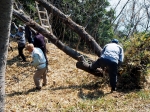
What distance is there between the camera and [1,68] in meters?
2.99

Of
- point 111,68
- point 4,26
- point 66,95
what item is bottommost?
point 66,95

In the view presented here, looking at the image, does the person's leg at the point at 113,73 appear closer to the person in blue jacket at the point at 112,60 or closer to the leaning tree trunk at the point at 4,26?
the person in blue jacket at the point at 112,60

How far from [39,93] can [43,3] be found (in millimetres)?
3504

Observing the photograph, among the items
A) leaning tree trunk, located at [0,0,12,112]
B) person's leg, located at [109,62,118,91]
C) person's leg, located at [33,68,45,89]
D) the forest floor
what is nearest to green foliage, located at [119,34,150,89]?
the forest floor

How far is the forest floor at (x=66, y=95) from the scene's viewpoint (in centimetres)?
519

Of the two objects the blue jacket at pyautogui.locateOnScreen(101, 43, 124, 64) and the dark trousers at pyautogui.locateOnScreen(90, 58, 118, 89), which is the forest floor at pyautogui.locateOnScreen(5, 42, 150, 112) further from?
the blue jacket at pyautogui.locateOnScreen(101, 43, 124, 64)

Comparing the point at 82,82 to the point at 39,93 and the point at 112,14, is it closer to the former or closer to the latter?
the point at 39,93

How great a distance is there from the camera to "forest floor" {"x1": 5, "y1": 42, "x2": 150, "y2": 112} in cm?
Answer: 519

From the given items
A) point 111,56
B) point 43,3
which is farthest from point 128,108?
point 43,3

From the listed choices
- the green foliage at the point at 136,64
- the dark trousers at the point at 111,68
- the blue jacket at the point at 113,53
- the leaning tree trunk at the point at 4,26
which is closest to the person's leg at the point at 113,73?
the dark trousers at the point at 111,68

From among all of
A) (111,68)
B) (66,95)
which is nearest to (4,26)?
(66,95)

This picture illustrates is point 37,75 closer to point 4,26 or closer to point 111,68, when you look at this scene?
point 111,68

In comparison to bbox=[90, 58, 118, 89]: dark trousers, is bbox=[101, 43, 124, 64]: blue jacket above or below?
above

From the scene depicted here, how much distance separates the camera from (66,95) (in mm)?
6055
